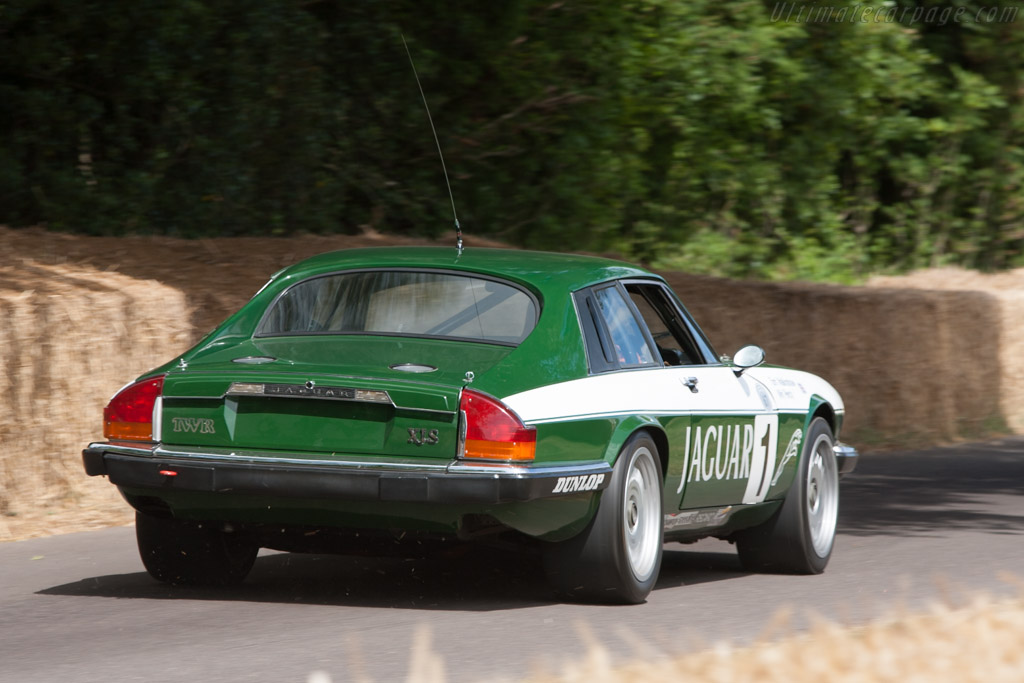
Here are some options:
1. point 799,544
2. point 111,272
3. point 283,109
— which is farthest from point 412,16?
point 799,544

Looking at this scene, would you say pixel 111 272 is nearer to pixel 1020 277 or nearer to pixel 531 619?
pixel 531 619

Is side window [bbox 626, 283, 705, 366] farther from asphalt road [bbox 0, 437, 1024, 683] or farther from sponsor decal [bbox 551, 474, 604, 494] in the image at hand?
sponsor decal [bbox 551, 474, 604, 494]

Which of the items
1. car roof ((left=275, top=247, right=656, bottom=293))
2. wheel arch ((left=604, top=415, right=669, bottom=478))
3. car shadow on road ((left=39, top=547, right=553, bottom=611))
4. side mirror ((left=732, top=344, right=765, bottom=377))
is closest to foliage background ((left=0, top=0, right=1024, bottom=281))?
car shadow on road ((left=39, top=547, right=553, bottom=611))

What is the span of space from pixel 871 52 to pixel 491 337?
60.1 ft

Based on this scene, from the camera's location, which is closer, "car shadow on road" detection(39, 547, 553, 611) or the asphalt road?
the asphalt road

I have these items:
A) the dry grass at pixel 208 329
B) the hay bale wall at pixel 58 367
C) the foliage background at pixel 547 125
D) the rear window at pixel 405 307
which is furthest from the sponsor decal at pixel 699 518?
the foliage background at pixel 547 125

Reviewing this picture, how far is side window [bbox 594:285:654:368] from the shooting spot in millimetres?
7164

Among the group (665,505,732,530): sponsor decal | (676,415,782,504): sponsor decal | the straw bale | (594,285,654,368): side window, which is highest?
(594,285,654,368): side window

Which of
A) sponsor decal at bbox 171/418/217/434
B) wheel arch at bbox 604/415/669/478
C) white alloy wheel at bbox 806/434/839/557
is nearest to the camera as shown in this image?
sponsor decal at bbox 171/418/217/434

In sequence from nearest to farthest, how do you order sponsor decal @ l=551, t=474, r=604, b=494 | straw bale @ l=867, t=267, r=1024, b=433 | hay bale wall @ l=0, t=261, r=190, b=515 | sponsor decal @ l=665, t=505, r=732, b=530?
sponsor decal @ l=551, t=474, r=604, b=494, sponsor decal @ l=665, t=505, r=732, b=530, hay bale wall @ l=0, t=261, r=190, b=515, straw bale @ l=867, t=267, r=1024, b=433

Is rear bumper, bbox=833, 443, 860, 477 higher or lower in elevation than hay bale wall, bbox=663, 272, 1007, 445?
higher

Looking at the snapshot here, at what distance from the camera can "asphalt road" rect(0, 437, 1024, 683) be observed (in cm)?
558

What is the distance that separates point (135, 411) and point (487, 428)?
4.92 feet

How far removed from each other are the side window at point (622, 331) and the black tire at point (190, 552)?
1.86 metres
